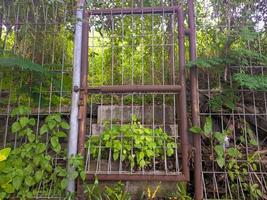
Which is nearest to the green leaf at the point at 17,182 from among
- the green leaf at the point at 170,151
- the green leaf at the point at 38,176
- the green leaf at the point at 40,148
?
the green leaf at the point at 38,176

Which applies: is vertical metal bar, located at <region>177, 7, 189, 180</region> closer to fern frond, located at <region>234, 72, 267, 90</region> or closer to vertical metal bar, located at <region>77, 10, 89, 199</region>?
fern frond, located at <region>234, 72, 267, 90</region>

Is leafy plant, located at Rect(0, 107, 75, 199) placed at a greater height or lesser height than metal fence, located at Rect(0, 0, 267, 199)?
lesser

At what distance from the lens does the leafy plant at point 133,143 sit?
2770mm

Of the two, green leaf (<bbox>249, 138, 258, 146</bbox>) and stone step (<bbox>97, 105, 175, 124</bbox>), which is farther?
stone step (<bbox>97, 105, 175, 124</bbox>)

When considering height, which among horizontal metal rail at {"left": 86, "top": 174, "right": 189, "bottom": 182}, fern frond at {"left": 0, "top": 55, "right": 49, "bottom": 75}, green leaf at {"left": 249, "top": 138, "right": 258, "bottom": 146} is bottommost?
horizontal metal rail at {"left": 86, "top": 174, "right": 189, "bottom": 182}

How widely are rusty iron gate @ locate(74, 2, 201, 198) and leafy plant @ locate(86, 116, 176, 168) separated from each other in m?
0.03

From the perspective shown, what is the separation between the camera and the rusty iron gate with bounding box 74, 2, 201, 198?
2812 mm

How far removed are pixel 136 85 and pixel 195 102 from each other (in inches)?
23.3

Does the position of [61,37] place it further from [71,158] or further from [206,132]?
[206,132]

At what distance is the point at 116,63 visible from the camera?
3.41 m

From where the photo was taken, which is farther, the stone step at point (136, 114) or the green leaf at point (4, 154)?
the stone step at point (136, 114)

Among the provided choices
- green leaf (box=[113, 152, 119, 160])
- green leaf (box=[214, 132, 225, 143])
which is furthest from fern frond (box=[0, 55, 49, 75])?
green leaf (box=[214, 132, 225, 143])

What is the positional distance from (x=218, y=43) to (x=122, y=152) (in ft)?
4.77

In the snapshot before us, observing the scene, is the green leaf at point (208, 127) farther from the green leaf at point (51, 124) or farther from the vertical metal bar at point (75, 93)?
the green leaf at point (51, 124)
